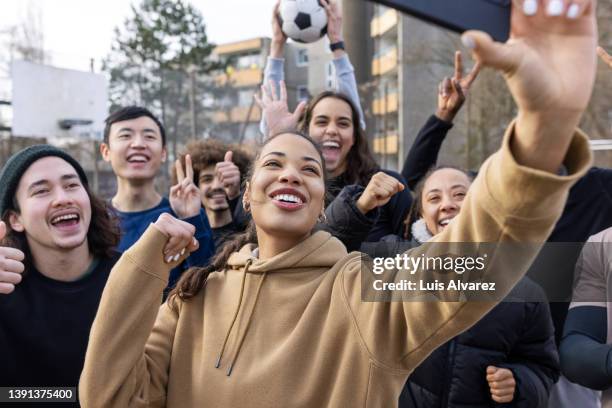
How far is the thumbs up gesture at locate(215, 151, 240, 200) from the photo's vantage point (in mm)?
3838

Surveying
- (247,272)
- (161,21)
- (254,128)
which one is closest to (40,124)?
(254,128)

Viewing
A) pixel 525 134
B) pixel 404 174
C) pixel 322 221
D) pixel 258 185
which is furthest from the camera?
pixel 404 174

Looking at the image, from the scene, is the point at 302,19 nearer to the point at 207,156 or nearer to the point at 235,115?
the point at 207,156

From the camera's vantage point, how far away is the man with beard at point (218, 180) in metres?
3.87

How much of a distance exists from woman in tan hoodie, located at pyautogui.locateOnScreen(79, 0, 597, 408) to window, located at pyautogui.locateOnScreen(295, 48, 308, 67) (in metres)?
13.1

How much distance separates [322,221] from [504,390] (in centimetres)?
95

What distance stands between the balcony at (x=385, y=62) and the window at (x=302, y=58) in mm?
8535

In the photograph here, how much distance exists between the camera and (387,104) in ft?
58.8

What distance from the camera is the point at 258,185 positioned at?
2129 mm

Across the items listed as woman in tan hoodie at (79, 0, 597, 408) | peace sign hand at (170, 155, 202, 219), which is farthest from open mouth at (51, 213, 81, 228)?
woman in tan hoodie at (79, 0, 597, 408)

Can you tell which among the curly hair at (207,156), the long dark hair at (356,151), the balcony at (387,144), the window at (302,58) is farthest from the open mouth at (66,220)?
the balcony at (387,144)

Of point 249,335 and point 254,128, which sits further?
point 254,128

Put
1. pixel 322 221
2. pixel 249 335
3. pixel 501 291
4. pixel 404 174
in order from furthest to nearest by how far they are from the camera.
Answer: pixel 404 174, pixel 322 221, pixel 249 335, pixel 501 291

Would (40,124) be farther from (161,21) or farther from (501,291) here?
(501,291)
